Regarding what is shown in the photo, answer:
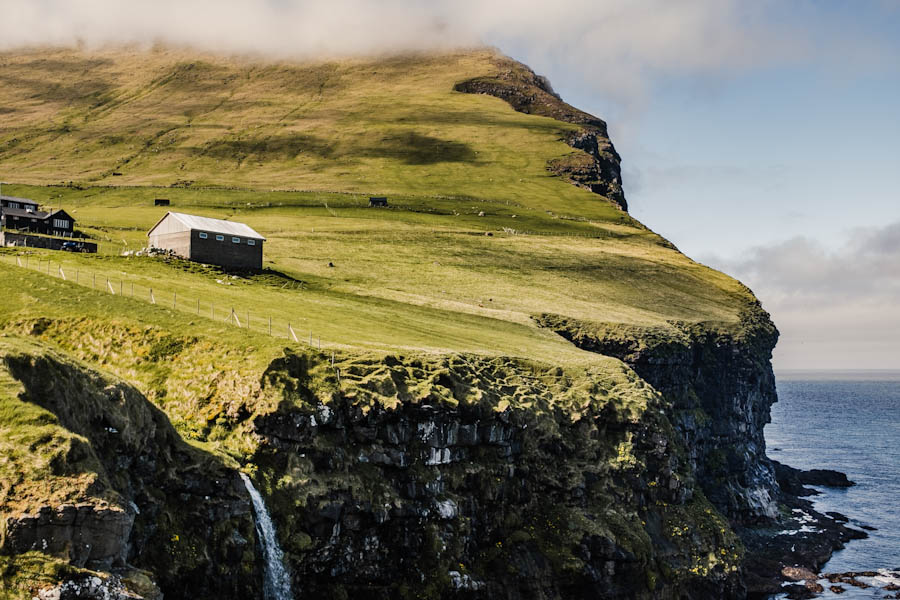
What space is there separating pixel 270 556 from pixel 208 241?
236 ft

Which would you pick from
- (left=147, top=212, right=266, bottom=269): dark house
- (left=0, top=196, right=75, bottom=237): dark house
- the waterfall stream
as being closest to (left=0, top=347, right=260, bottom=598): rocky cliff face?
the waterfall stream

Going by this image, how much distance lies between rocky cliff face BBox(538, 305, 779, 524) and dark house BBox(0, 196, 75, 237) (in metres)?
81.9

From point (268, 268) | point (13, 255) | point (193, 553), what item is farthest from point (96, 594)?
point (268, 268)

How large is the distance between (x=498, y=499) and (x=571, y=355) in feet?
101

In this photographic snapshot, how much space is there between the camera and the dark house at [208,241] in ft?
361

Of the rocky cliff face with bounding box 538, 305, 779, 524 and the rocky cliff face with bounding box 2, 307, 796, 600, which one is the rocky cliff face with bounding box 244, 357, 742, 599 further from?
the rocky cliff face with bounding box 538, 305, 779, 524

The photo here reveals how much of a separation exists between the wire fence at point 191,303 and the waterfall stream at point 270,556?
17012 mm

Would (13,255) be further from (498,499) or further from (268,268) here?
(498,499)

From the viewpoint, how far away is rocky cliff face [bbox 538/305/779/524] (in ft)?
364

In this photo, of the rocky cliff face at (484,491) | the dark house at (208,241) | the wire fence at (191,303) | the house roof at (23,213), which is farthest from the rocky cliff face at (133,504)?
the house roof at (23,213)

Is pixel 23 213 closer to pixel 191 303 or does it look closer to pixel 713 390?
→ pixel 191 303

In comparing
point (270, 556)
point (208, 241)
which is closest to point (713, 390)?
point (208, 241)

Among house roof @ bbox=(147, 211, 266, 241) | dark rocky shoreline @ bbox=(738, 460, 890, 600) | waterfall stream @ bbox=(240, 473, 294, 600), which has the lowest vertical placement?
dark rocky shoreline @ bbox=(738, 460, 890, 600)

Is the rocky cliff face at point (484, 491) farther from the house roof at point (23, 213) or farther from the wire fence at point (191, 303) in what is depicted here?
the house roof at point (23, 213)
